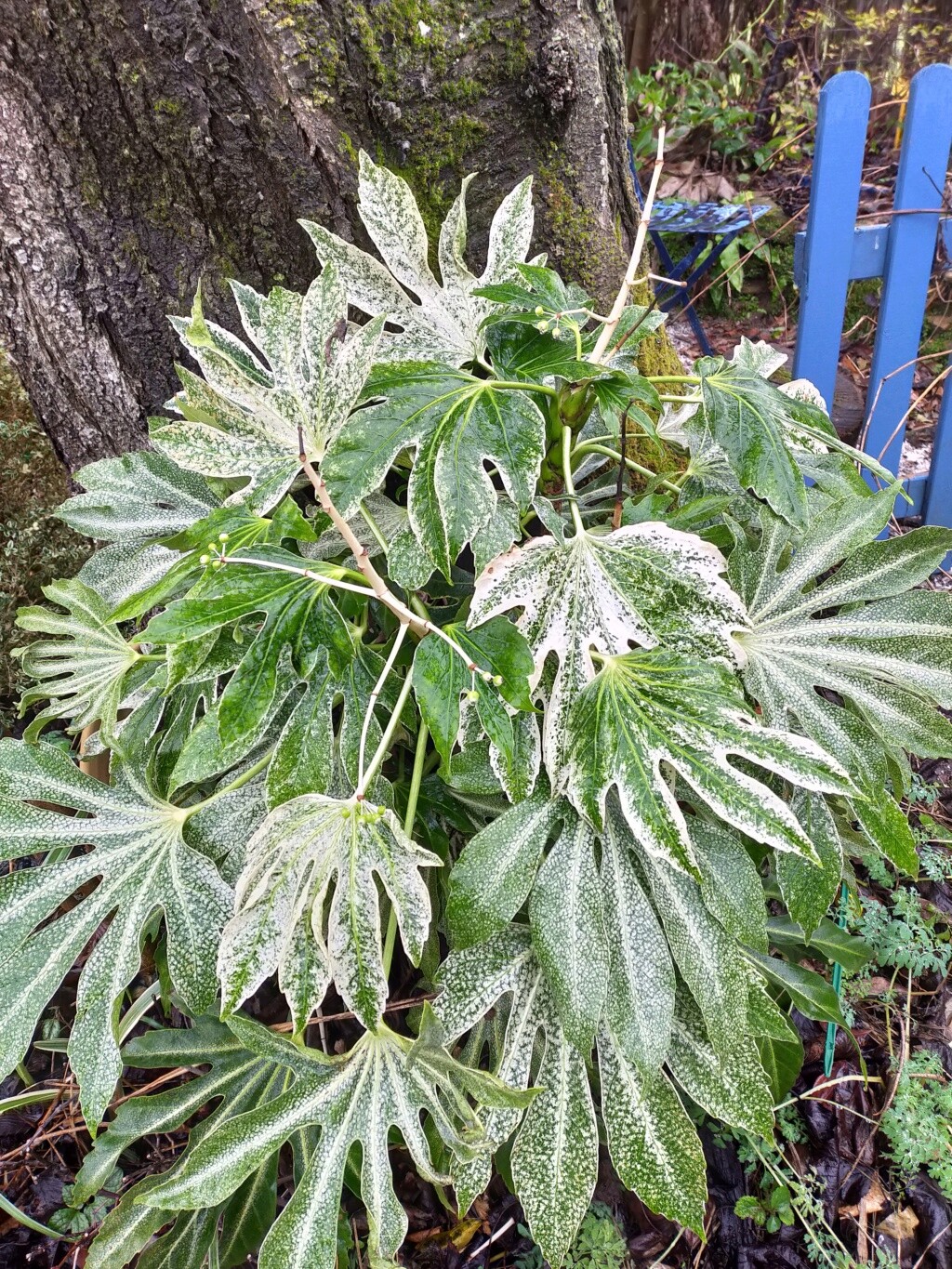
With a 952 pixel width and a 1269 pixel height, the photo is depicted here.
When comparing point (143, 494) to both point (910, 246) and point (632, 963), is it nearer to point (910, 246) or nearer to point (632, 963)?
point (632, 963)

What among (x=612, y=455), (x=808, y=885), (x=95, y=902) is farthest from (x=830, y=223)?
(x=95, y=902)

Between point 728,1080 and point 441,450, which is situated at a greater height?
point 441,450

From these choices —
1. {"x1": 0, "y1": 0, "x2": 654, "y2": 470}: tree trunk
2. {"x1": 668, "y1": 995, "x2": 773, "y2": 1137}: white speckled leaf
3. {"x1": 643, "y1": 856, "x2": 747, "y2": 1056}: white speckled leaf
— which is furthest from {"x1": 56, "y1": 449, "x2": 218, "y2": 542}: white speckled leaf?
{"x1": 668, "y1": 995, "x2": 773, "y2": 1137}: white speckled leaf

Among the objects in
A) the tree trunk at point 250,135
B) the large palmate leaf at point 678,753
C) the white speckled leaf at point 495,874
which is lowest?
the white speckled leaf at point 495,874

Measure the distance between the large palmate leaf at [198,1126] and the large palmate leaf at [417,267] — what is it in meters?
0.83

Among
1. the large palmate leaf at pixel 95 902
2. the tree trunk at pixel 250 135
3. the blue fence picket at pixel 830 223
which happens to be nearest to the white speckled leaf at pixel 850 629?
the tree trunk at pixel 250 135

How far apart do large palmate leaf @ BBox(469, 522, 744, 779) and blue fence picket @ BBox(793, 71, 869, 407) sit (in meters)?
1.52

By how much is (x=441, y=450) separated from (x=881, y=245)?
182cm

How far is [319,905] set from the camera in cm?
75

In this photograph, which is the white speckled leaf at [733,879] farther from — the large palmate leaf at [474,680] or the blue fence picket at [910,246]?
the blue fence picket at [910,246]

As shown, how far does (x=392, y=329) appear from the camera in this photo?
1.11 metres

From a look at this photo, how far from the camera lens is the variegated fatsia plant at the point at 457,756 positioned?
76 centimetres

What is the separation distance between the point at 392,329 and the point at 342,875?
28.3 inches

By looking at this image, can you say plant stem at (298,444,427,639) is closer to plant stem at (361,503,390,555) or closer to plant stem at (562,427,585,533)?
plant stem at (361,503,390,555)
